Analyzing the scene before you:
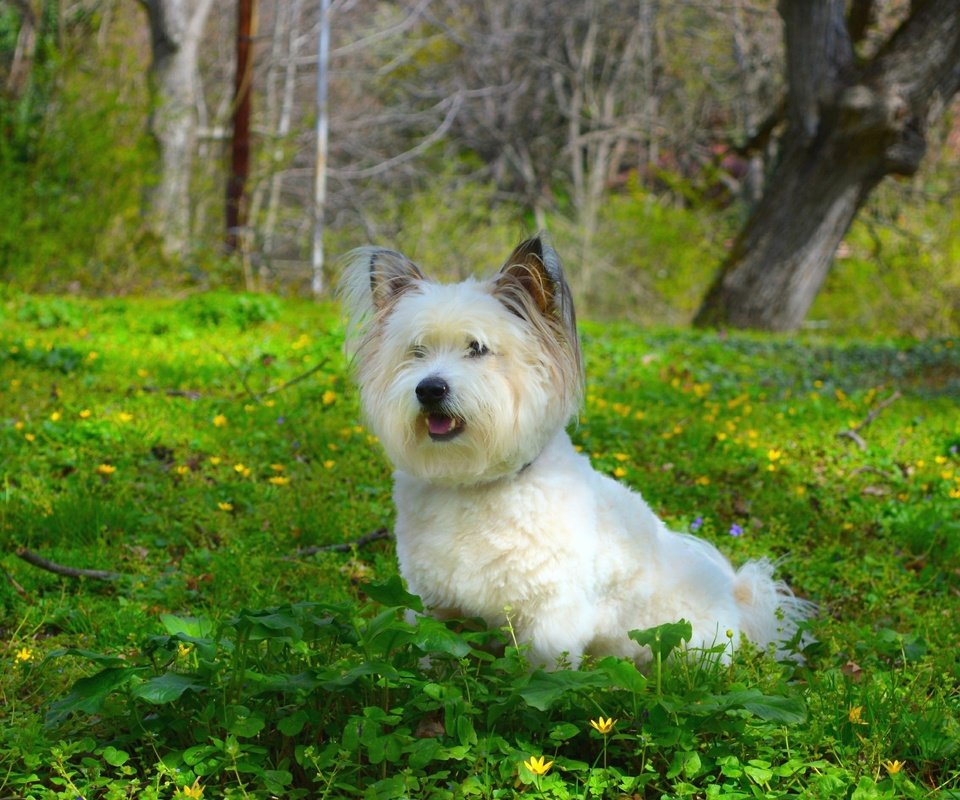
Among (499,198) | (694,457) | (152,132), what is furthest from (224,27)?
(694,457)

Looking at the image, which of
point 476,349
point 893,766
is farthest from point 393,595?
point 893,766

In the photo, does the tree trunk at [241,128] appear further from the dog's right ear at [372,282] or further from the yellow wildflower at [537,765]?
the yellow wildflower at [537,765]

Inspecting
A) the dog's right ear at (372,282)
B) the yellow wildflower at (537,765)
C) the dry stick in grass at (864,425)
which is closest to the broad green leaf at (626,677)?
the yellow wildflower at (537,765)

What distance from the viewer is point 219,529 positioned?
4402 millimetres

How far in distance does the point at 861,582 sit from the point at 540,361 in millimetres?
2106

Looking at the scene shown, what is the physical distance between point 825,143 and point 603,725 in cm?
883

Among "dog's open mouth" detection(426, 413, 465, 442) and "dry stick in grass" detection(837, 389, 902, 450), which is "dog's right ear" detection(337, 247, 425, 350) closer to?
"dog's open mouth" detection(426, 413, 465, 442)

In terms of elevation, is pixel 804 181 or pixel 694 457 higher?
pixel 804 181

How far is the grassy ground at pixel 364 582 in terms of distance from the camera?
2.45 m

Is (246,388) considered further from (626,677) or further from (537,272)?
(626,677)

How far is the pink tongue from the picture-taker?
3010 millimetres

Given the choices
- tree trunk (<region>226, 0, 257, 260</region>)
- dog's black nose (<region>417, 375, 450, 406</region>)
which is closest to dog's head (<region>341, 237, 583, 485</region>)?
dog's black nose (<region>417, 375, 450, 406</region>)

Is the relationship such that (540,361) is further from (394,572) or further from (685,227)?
(685,227)

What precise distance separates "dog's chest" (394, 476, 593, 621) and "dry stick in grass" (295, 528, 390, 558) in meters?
1.14
